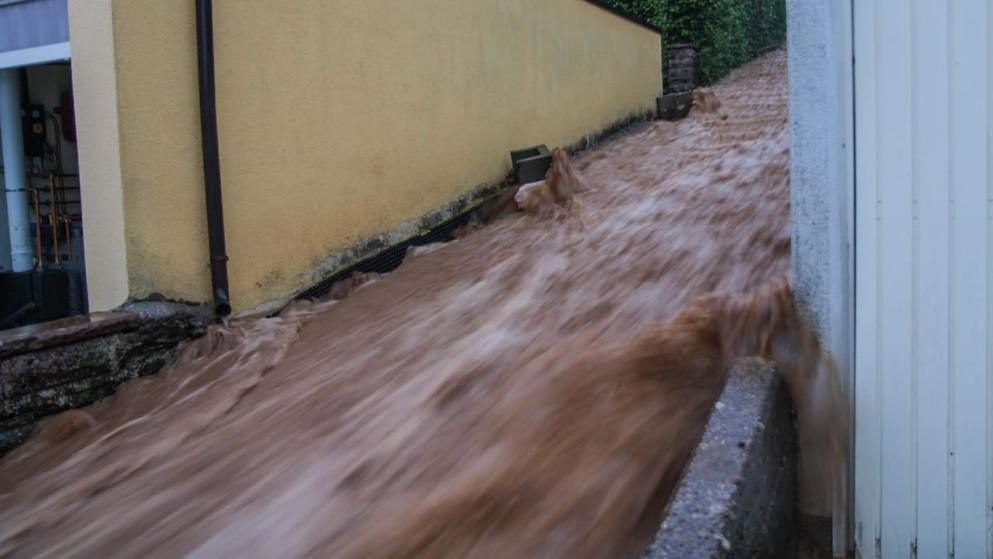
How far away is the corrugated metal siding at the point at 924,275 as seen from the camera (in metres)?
2.48

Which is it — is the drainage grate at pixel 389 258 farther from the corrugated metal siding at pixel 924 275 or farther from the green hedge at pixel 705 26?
the green hedge at pixel 705 26

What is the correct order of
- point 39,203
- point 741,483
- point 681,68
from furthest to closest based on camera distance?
point 681,68
point 39,203
point 741,483

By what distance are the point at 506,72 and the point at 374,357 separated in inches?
168

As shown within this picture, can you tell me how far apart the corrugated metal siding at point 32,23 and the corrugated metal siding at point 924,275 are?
4769mm

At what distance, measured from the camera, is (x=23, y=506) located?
313cm

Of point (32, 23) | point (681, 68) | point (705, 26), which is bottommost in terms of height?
point (32, 23)

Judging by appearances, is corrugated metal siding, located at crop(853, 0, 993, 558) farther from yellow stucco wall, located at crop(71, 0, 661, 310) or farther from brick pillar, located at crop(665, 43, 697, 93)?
brick pillar, located at crop(665, 43, 697, 93)

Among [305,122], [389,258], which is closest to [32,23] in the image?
[305,122]

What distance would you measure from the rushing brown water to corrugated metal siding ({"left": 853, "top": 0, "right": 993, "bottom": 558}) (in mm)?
352

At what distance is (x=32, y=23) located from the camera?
5445mm

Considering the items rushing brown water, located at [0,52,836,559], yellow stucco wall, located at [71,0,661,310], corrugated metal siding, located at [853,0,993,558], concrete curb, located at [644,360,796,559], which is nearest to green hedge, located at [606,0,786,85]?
yellow stucco wall, located at [71,0,661,310]

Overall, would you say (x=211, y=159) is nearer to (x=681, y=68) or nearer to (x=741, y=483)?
(x=741, y=483)

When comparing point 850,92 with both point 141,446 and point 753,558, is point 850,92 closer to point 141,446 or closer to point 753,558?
point 753,558

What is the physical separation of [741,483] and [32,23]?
5.32 metres
